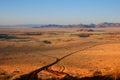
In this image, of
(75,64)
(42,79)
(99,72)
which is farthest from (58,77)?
(75,64)

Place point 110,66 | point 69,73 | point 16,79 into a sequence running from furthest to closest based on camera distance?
point 110,66 → point 69,73 → point 16,79

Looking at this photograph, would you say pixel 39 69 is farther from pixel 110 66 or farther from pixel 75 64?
pixel 110 66

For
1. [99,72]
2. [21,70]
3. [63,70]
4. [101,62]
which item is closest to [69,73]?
[63,70]

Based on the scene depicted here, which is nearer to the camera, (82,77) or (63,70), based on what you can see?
(82,77)

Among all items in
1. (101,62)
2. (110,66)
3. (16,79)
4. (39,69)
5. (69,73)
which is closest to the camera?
(16,79)

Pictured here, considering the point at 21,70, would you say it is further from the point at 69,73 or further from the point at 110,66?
the point at 110,66

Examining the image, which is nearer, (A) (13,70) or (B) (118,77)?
(B) (118,77)

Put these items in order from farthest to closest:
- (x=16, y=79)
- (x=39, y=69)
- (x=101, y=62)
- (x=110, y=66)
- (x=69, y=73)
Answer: (x=101, y=62) → (x=110, y=66) → (x=39, y=69) → (x=69, y=73) → (x=16, y=79)

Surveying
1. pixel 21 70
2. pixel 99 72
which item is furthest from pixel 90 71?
pixel 21 70

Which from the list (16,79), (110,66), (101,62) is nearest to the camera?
(16,79)
